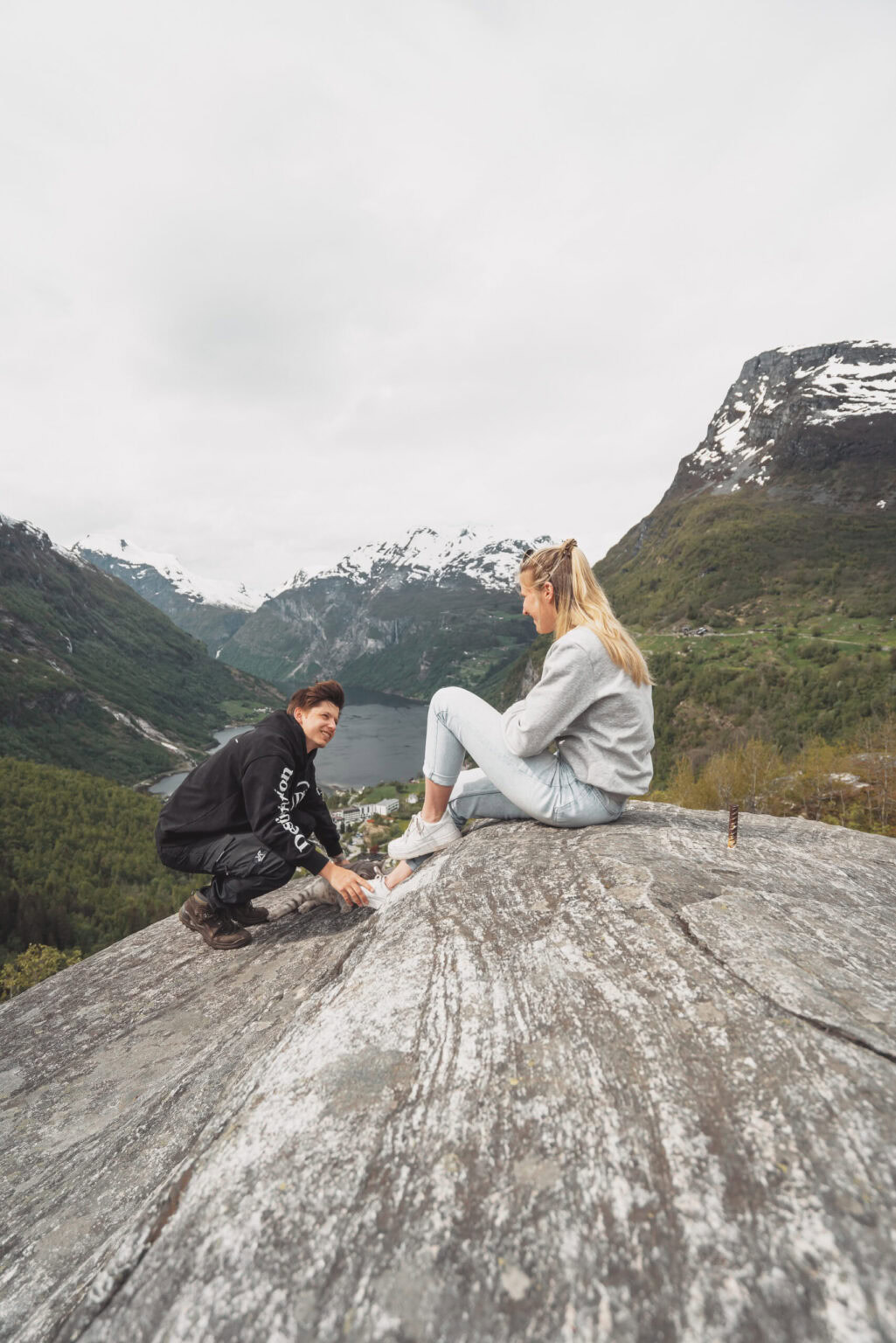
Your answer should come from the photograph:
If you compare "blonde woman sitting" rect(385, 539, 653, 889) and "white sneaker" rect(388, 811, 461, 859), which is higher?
"blonde woman sitting" rect(385, 539, 653, 889)

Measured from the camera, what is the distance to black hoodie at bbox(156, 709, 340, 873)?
555 centimetres

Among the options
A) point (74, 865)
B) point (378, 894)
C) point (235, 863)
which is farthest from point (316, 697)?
point (74, 865)

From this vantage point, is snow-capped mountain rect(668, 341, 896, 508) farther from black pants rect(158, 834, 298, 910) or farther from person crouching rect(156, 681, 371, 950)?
black pants rect(158, 834, 298, 910)

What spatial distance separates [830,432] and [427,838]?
212414mm

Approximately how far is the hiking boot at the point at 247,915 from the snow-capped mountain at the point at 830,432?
18567 cm

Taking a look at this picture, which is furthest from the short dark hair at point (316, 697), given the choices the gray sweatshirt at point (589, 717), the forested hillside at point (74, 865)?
the forested hillside at point (74, 865)

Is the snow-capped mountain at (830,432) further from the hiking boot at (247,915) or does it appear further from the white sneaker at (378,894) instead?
the hiking boot at (247,915)

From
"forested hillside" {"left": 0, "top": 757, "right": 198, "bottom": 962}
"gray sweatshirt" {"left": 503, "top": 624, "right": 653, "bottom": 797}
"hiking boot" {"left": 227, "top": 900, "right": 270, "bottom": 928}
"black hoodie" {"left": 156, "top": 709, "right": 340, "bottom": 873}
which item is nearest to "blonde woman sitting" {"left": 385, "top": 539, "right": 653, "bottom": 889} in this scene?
"gray sweatshirt" {"left": 503, "top": 624, "right": 653, "bottom": 797}

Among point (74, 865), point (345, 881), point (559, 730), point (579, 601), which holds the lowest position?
point (74, 865)

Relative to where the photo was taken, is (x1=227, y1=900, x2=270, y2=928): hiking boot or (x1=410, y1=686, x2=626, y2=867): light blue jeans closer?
(x1=410, y1=686, x2=626, y2=867): light blue jeans

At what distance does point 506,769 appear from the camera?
5.26m

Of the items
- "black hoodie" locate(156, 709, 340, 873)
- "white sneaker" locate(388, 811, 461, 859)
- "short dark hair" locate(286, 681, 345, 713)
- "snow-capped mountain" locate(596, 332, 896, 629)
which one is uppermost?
"snow-capped mountain" locate(596, 332, 896, 629)

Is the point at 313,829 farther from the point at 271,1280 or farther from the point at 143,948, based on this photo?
the point at 271,1280

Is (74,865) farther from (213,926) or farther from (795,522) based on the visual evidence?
(795,522)
